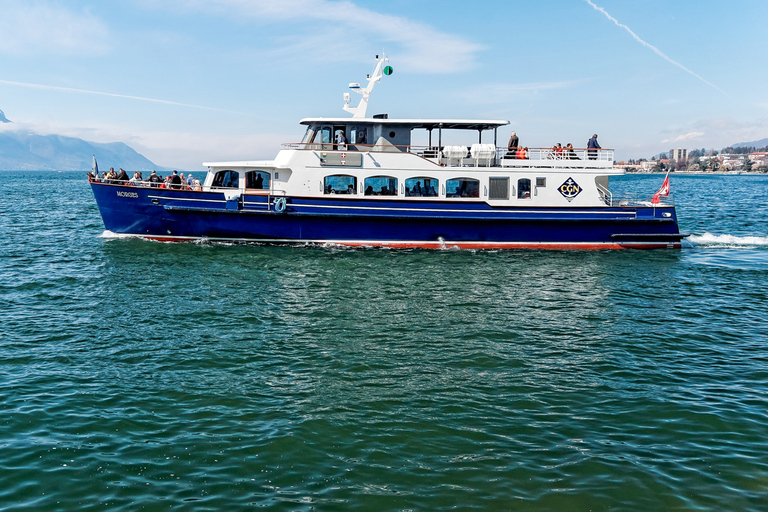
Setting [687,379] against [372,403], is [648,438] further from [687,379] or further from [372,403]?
[372,403]

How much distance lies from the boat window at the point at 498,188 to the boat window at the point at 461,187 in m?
0.59

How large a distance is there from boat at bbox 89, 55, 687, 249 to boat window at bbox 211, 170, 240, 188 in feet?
0.15

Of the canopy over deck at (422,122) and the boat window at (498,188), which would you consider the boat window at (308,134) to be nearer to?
the canopy over deck at (422,122)

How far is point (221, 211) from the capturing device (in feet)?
82.7

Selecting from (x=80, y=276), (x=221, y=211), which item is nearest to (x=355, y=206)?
(x=221, y=211)

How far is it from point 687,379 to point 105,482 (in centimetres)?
1051

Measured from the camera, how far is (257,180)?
1010 inches

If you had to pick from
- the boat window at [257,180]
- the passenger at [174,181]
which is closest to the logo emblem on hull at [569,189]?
the boat window at [257,180]

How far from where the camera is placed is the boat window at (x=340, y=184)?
83.3 feet

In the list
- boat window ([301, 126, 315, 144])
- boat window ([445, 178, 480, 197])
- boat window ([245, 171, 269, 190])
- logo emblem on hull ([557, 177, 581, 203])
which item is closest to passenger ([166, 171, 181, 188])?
boat window ([245, 171, 269, 190])

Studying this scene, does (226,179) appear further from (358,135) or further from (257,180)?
(358,135)

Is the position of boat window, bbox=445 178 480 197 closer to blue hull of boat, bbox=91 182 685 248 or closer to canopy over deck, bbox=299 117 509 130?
blue hull of boat, bbox=91 182 685 248

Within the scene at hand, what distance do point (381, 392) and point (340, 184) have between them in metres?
16.3

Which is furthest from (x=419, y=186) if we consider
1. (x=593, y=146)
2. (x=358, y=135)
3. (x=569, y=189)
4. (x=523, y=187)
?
(x=593, y=146)
